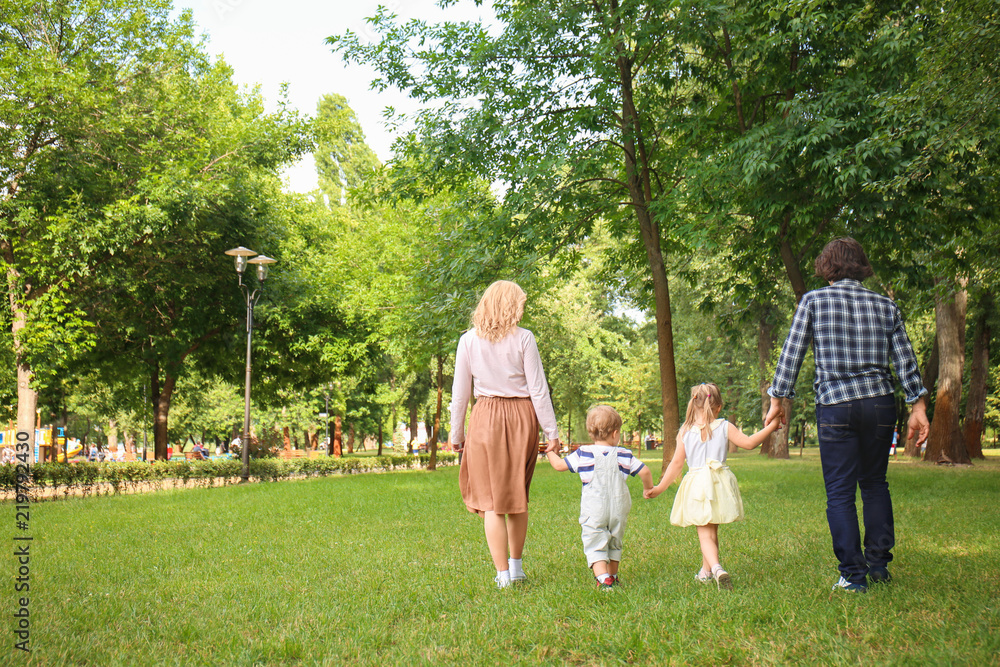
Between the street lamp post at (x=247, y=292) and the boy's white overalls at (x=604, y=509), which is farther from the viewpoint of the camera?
the street lamp post at (x=247, y=292)

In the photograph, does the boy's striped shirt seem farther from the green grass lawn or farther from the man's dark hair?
the man's dark hair

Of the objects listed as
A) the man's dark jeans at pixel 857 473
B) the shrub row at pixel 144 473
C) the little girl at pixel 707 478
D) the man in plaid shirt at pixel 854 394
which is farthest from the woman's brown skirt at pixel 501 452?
the shrub row at pixel 144 473

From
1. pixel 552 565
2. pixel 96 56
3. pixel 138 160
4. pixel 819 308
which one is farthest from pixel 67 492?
pixel 819 308

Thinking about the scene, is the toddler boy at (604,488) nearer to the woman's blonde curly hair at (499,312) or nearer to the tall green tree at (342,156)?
the woman's blonde curly hair at (499,312)

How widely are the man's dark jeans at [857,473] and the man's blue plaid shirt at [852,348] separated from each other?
10 cm

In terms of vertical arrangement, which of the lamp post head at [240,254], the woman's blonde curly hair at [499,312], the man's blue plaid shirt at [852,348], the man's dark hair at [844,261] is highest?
the lamp post head at [240,254]

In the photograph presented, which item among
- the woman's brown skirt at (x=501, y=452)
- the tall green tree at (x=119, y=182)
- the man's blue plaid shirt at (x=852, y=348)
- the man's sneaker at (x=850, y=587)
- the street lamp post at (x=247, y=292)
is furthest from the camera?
the street lamp post at (x=247, y=292)

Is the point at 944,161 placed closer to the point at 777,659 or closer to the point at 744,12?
the point at 744,12

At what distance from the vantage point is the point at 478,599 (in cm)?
476

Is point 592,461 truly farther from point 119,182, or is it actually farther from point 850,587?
point 119,182

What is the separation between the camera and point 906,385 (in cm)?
475

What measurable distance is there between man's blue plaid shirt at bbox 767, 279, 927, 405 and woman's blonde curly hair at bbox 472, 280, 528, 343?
5.69 feet

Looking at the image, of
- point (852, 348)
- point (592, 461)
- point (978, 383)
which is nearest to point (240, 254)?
point (592, 461)

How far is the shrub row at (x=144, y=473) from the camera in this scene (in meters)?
16.2
